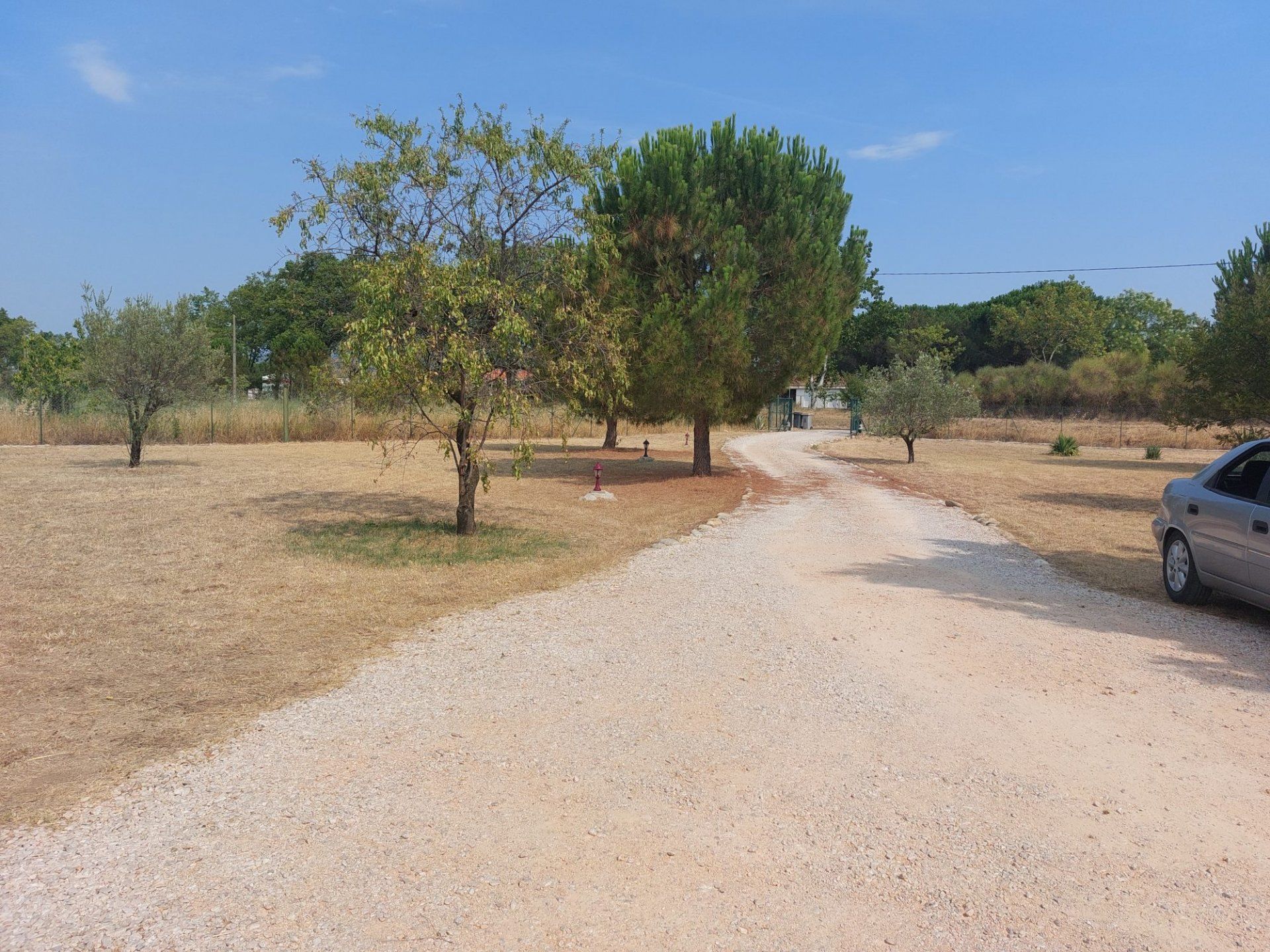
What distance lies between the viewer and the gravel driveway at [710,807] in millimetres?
3273

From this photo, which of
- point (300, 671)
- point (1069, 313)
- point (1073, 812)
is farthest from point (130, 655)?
point (1069, 313)

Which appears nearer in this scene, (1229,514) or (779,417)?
(1229,514)

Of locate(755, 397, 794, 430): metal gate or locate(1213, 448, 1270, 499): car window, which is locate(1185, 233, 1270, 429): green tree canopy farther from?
locate(755, 397, 794, 430): metal gate

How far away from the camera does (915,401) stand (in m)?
31.5

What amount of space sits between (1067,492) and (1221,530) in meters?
14.9

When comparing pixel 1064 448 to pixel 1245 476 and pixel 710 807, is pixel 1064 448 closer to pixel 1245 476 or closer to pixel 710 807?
pixel 1245 476

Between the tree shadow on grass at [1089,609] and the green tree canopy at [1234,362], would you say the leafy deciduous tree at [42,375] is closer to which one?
the tree shadow on grass at [1089,609]

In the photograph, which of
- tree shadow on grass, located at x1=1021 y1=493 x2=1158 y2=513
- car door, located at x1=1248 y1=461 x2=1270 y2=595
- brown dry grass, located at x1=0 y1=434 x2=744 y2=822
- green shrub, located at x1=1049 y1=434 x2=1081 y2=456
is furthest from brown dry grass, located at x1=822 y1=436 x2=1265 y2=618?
brown dry grass, located at x1=0 y1=434 x2=744 y2=822

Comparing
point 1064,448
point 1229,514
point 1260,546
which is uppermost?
point 1064,448

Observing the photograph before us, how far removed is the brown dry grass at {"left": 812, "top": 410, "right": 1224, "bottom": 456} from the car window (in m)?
42.2

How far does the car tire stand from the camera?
8.73 m

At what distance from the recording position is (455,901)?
3.37 meters

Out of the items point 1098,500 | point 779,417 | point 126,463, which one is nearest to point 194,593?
point 126,463

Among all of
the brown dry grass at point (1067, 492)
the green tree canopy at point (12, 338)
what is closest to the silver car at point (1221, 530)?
the brown dry grass at point (1067, 492)
